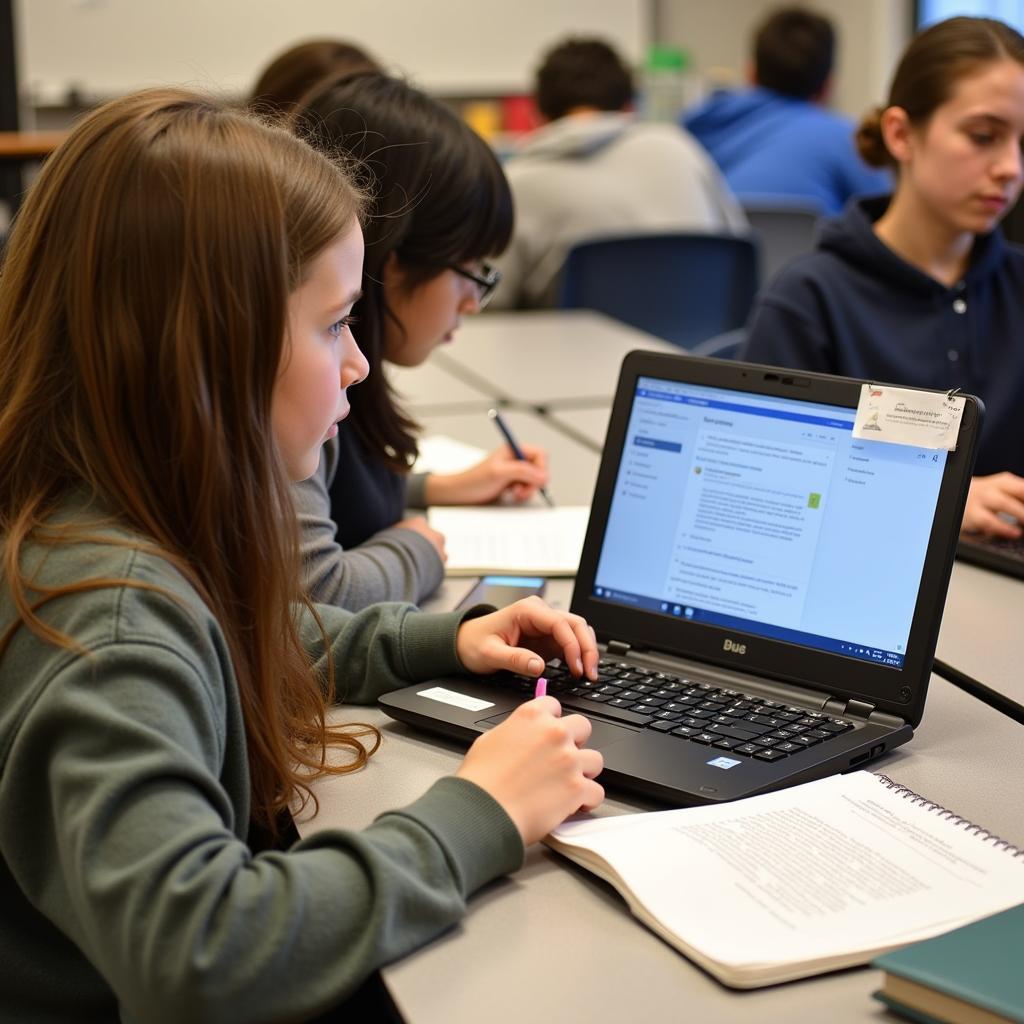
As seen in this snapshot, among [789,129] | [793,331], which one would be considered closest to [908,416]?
[793,331]

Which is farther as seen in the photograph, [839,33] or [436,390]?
[839,33]

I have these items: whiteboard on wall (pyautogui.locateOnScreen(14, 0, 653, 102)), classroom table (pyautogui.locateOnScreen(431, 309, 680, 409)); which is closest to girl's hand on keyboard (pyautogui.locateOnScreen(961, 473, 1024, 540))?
classroom table (pyautogui.locateOnScreen(431, 309, 680, 409))

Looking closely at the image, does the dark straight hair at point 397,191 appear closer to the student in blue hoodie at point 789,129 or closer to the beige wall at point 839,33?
the student in blue hoodie at point 789,129

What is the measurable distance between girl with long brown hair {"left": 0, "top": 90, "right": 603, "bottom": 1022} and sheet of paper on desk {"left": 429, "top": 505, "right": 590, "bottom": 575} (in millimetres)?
545

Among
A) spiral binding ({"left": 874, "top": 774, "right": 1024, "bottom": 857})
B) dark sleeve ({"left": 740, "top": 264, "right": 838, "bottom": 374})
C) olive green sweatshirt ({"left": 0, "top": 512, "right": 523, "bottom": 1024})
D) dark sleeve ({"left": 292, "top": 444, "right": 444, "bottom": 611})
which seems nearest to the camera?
olive green sweatshirt ({"left": 0, "top": 512, "right": 523, "bottom": 1024})

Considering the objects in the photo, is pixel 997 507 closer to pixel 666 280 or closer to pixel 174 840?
pixel 174 840

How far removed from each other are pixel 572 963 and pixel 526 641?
41 centimetres

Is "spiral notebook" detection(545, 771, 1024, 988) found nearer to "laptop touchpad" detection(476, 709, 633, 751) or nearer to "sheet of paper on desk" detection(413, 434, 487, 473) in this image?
"laptop touchpad" detection(476, 709, 633, 751)

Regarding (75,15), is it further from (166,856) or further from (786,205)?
(166,856)

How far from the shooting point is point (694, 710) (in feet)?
3.40

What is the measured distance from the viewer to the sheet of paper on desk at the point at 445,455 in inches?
75.1

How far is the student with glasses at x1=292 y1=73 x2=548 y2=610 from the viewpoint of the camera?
146 centimetres

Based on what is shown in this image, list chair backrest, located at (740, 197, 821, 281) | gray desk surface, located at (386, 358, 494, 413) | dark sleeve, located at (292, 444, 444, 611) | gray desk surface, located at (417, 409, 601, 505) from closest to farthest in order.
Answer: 1. dark sleeve, located at (292, 444, 444, 611)
2. gray desk surface, located at (417, 409, 601, 505)
3. gray desk surface, located at (386, 358, 494, 413)
4. chair backrest, located at (740, 197, 821, 281)

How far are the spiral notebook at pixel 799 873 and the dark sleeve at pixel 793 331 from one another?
112cm
